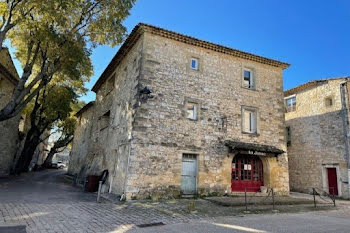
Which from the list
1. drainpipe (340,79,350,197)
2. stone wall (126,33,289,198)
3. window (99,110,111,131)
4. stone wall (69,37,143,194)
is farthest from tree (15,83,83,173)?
drainpipe (340,79,350,197)

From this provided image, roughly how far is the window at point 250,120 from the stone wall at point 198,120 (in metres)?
0.33

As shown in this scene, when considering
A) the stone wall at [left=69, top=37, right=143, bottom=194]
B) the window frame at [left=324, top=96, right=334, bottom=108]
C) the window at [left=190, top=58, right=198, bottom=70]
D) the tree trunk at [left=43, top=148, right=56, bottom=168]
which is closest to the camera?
the stone wall at [left=69, top=37, right=143, bottom=194]

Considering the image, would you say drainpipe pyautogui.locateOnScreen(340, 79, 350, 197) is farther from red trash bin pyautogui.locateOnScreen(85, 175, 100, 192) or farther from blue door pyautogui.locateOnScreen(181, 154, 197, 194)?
red trash bin pyautogui.locateOnScreen(85, 175, 100, 192)

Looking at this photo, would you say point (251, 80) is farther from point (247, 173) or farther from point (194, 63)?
point (247, 173)

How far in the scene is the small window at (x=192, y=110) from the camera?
12.2 m

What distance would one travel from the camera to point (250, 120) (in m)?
13.8

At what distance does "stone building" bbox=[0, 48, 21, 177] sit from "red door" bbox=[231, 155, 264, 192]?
16726 mm

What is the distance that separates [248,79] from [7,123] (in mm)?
18743

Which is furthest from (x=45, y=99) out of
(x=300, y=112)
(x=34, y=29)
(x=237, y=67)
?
(x=300, y=112)

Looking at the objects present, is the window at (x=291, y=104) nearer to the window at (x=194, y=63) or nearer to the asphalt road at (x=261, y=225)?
the window at (x=194, y=63)

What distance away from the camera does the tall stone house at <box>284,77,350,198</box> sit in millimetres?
15148

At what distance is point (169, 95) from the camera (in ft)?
39.0

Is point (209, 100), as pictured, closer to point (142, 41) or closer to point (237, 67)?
point (237, 67)

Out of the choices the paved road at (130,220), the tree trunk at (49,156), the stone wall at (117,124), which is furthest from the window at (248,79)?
the tree trunk at (49,156)
